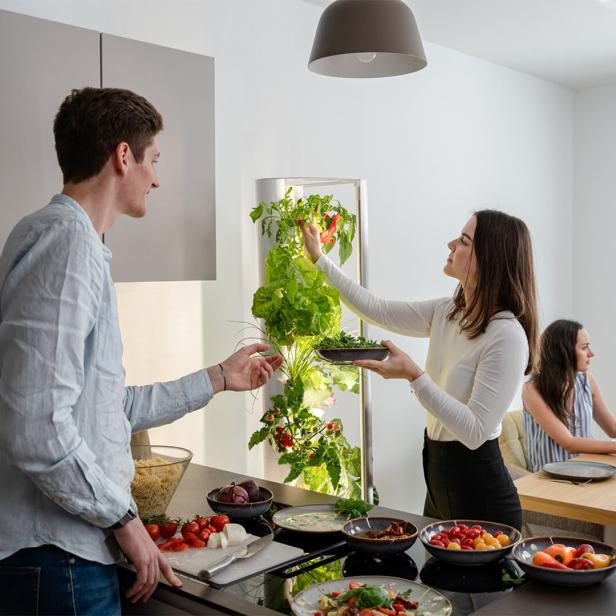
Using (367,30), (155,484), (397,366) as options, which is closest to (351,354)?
(397,366)

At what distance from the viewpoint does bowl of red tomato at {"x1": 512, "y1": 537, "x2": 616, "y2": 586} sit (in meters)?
1.55

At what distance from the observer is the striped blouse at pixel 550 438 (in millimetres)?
3785

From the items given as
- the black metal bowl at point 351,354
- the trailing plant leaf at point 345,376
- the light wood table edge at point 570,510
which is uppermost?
the black metal bowl at point 351,354

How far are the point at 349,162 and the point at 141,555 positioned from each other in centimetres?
289

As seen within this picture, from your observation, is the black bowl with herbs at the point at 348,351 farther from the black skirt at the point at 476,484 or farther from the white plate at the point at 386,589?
the white plate at the point at 386,589

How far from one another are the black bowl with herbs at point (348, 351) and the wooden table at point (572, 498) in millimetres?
1068

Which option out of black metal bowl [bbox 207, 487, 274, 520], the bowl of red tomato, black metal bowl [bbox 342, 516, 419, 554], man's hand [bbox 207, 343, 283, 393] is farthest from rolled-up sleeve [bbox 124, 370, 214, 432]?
the bowl of red tomato

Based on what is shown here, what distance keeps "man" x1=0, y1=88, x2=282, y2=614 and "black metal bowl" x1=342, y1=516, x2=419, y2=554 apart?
1.34 feet

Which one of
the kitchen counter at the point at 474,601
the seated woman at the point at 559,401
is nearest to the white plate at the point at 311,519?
the kitchen counter at the point at 474,601

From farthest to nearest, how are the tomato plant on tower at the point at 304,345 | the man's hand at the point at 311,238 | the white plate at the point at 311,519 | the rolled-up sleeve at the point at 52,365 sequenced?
the man's hand at the point at 311,238, the tomato plant on tower at the point at 304,345, the white plate at the point at 311,519, the rolled-up sleeve at the point at 52,365

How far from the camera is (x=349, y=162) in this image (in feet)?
13.3

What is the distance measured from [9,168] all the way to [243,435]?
70.9 inches

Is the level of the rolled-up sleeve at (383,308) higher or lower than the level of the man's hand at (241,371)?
higher

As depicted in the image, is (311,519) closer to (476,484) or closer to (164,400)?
(164,400)
